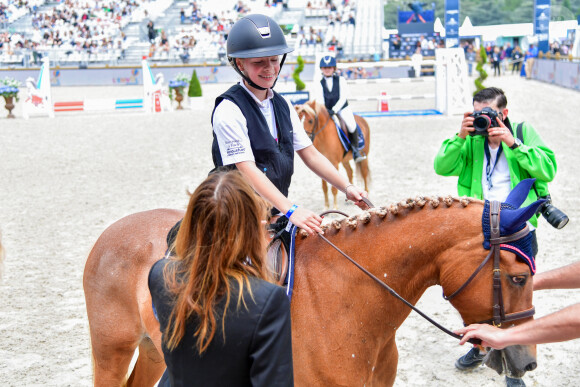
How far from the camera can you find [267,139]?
283 centimetres

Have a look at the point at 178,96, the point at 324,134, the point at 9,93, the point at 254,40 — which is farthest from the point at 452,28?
the point at 254,40

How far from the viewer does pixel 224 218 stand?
5.55ft

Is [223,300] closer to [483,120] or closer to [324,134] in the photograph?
[483,120]

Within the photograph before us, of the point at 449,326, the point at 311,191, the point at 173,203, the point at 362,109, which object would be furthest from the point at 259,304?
the point at 362,109

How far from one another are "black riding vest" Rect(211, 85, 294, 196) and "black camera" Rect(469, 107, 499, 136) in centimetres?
133

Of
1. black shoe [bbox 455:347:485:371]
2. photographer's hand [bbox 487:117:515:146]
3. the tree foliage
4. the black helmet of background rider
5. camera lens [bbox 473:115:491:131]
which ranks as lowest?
black shoe [bbox 455:347:485:371]

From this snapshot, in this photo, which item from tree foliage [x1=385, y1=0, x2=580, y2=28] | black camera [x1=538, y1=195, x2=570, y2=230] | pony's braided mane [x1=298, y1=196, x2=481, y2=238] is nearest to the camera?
pony's braided mane [x1=298, y1=196, x2=481, y2=238]

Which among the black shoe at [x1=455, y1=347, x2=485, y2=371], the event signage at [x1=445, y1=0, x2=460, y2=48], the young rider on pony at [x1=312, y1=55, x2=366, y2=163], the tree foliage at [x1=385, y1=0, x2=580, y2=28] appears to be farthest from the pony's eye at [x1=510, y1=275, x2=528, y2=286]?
the tree foliage at [x1=385, y1=0, x2=580, y2=28]

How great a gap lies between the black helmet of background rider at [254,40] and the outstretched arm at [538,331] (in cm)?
147

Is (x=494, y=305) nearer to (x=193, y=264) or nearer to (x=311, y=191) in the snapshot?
(x=193, y=264)

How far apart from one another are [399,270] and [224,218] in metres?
1.08

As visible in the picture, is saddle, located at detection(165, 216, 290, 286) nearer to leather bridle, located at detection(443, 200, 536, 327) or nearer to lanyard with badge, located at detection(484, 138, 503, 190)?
leather bridle, located at detection(443, 200, 536, 327)

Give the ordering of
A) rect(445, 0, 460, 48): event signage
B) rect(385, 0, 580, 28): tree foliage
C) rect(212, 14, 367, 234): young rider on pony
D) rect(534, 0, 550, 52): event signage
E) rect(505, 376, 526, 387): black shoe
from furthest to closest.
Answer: rect(385, 0, 580, 28): tree foliage → rect(534, 0, 550, 52): event signage → rect(445, 0, 460, 48): event signage → rect(505, 376, 526, 387): black shoe → rect(212, 14, 367, 234): young rider on pony

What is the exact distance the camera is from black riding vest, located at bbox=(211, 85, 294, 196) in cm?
281
